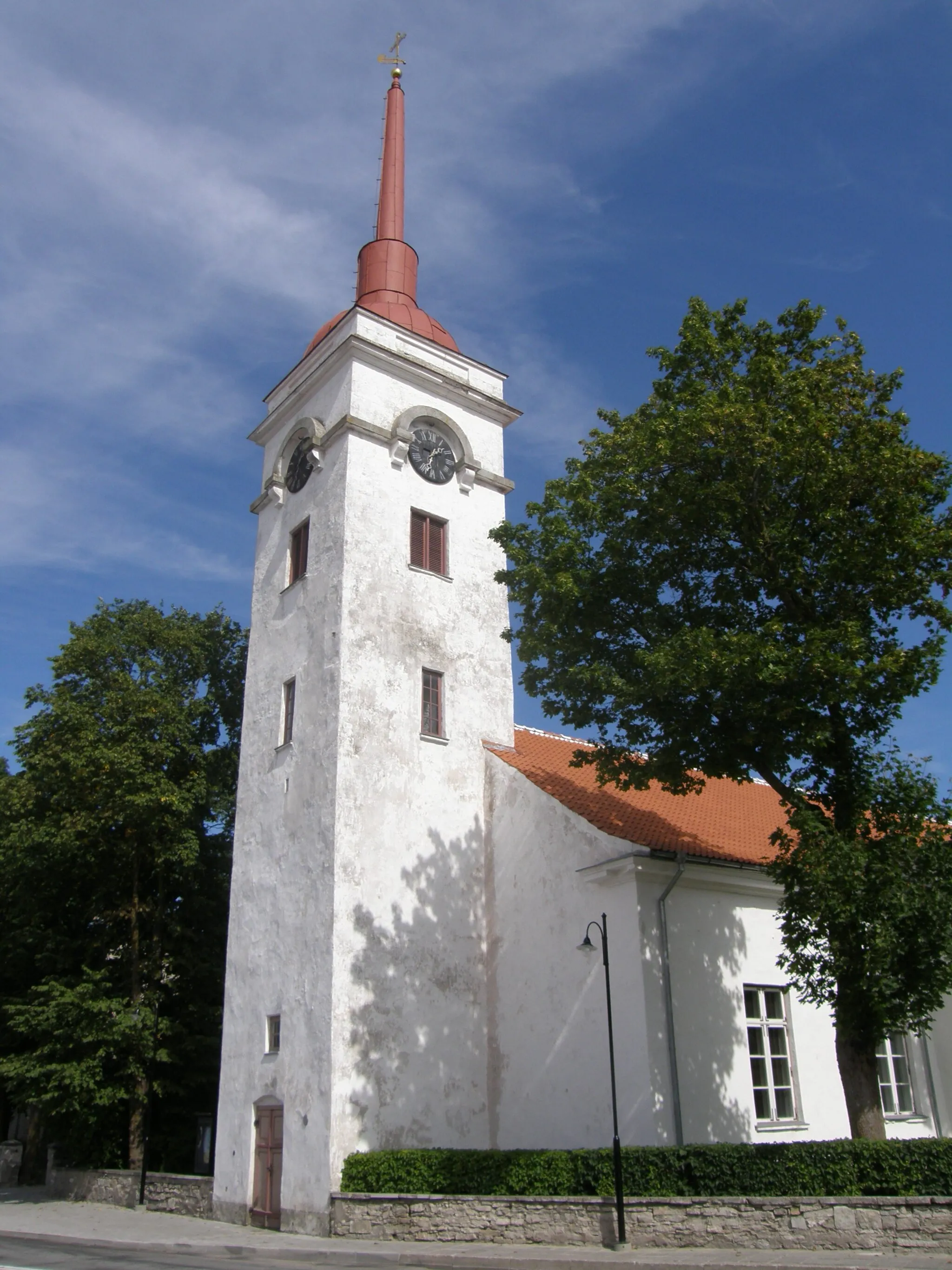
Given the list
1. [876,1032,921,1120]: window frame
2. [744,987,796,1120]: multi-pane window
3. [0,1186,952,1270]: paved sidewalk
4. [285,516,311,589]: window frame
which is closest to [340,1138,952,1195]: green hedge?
[0,1186,952,1270]: paved sidewalk

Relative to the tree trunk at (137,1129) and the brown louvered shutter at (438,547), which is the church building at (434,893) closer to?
the brown louvered shutter at (438,547)

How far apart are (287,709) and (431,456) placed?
6.72 metres

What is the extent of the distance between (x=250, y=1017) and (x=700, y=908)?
28.8ft

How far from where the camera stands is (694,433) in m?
13.7

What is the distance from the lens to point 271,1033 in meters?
18.7

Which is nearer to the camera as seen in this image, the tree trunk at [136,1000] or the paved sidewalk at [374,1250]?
the paved sidewalk at [374,1250]

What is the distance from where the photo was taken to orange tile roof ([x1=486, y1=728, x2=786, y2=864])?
61.2 feet

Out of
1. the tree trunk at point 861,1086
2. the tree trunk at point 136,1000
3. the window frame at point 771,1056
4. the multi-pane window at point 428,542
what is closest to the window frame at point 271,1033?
the tree trunk at point 136,1000

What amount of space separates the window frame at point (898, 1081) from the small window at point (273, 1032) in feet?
37.7

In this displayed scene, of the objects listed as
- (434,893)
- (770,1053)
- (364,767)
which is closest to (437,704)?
(364,767)

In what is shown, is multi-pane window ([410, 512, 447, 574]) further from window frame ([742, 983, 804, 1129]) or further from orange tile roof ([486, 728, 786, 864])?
window frame ([742, 983, 804, 1129])

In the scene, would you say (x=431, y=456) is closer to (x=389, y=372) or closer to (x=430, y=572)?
(x=389, y=372)

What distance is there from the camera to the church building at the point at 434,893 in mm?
16844

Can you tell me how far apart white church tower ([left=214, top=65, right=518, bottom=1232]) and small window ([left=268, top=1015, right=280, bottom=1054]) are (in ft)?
0.17
